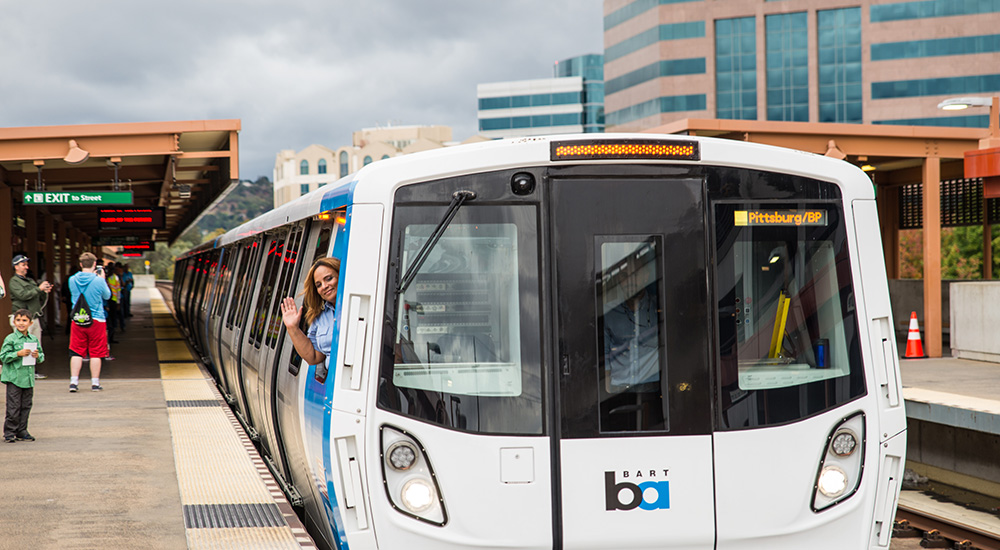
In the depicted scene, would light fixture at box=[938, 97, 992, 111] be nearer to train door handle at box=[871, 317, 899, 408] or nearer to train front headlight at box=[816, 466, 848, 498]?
train door handle at box=[871, 317, 899, 408]

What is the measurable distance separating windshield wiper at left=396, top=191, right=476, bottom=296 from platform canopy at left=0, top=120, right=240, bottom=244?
10555mm

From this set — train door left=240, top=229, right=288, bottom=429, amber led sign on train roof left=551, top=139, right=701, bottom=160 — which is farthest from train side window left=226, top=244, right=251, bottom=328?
amber led sign on train roof left=551, top=139, right=701, bottom=160

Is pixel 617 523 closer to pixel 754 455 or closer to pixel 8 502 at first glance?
pixel 754 455

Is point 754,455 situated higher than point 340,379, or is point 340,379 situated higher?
point 340,379

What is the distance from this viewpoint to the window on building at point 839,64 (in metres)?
72.8

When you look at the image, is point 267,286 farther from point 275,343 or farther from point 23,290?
point 23,290

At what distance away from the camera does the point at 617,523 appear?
13.8 ft

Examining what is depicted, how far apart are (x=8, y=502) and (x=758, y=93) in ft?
244

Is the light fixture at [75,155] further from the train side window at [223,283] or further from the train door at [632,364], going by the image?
the train door at [632,364]


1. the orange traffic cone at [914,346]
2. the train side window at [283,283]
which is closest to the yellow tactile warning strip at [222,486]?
the train side window at [283,283]

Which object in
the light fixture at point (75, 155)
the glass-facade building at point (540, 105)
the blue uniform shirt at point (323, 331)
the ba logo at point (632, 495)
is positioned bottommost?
the ba logo at point (632, 495)

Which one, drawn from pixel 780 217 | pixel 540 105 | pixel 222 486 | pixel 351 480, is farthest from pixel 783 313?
pixel 540 105

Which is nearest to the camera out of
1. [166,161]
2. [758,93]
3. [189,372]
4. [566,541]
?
[566,541]

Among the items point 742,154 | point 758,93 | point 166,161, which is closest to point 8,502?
point 742,154
